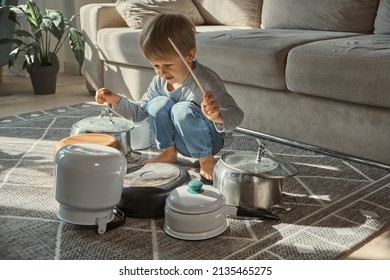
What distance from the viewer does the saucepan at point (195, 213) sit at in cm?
131

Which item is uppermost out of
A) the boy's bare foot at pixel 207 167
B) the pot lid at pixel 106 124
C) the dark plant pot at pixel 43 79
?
the pot lid at pixel 106 124

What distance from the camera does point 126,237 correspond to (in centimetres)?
135

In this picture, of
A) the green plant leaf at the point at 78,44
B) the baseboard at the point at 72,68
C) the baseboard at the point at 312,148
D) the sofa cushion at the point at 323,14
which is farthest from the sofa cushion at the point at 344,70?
the baseboard at the point at 72,68

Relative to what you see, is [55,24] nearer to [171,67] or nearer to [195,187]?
[171,67]

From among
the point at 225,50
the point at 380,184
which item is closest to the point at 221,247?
the point at 380,184

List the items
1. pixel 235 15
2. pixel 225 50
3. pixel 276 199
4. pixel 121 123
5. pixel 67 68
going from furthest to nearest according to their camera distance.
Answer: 1. pixel 67 68
2. pixel 235 15
3. pixel 225 50
4. pixel 121 123
5. pixel 276 199

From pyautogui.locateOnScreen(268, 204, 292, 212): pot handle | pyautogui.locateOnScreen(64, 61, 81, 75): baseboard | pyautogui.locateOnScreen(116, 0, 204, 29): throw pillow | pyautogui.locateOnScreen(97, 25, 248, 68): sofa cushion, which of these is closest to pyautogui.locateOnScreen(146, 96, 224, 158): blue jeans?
pyautogui.locateOnScreen(268, 204, 292, 212): pot handle

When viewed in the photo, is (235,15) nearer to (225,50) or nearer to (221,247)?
(225,50)

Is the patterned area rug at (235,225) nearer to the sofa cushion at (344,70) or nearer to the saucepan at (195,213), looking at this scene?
the saucepan at (195,213)

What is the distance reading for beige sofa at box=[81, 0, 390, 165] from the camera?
6.09ft

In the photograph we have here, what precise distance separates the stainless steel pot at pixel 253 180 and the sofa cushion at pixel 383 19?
112 centimetres

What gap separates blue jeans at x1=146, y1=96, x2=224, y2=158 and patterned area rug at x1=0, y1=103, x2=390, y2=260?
96 mm

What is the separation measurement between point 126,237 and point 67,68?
9.06 ft
